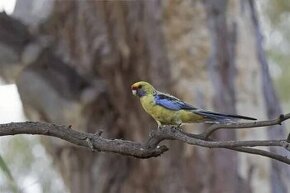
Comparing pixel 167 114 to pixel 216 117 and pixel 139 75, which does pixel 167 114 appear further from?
pixel 139 75

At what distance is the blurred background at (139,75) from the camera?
203 cm

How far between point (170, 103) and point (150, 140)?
0.41 ft

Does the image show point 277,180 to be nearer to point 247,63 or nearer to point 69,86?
point 247,63

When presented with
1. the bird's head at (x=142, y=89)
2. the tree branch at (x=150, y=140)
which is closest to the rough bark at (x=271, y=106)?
the bird's head at (x=142, y=89)

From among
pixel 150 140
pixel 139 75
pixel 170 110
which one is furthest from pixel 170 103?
pixel 139 75

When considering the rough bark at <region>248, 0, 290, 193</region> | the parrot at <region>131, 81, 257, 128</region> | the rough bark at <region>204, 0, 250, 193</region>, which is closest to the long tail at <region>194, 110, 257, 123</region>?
the parrot at <region>131, 81, 257, 128</region>

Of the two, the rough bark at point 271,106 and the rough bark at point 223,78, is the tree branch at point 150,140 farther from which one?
the rough bark at point 271,106

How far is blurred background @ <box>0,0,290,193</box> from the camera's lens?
2.03m

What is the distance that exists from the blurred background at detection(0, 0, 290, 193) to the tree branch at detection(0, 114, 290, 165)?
127cm

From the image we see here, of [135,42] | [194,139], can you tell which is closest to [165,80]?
[135,42]

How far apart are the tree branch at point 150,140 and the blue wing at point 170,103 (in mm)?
85

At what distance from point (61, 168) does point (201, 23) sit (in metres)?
0.59

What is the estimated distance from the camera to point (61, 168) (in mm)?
2232

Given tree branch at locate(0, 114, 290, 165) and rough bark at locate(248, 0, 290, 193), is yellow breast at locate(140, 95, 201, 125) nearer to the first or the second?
tree branch at locate(0, 114, 290, 165)
